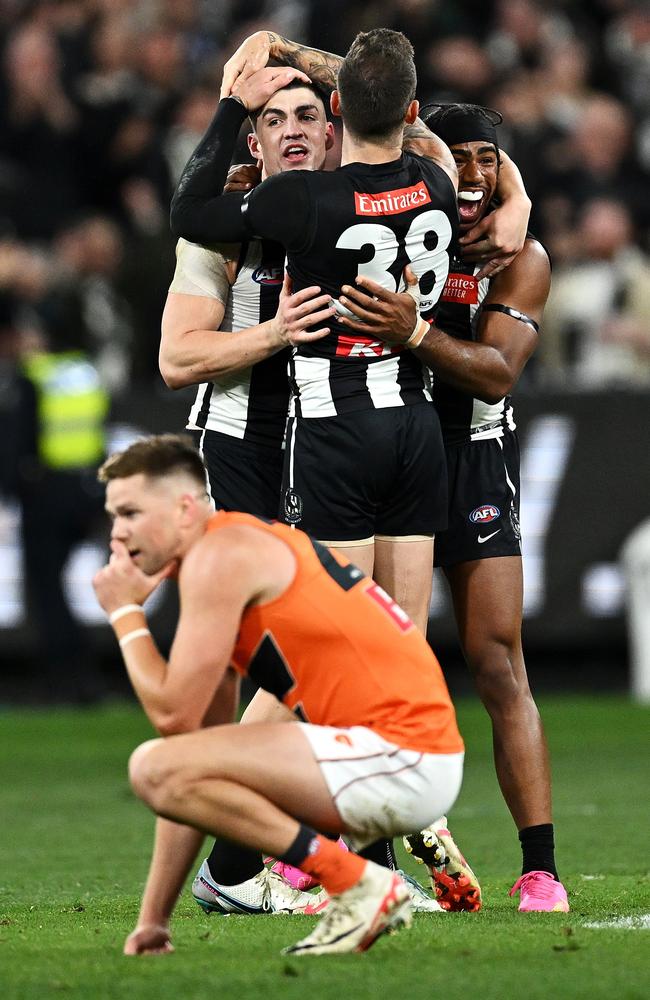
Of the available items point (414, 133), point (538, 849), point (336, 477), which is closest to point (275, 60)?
point (414, 133)

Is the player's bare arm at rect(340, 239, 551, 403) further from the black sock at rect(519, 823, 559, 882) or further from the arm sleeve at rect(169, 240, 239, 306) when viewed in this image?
the black sock at rect(519, 823, 559, 882)

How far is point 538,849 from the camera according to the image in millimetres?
5449

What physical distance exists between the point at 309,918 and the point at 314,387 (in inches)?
65.5

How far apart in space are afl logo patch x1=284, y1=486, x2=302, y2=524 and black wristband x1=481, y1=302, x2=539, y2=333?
0.94 m

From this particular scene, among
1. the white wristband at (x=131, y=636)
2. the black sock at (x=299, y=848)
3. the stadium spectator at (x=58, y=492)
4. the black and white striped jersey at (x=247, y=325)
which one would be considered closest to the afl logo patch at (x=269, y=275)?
the black and white striped jersey at (x=247, y=325)

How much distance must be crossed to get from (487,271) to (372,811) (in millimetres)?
2123

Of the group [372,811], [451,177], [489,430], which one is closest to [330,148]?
[451,177]

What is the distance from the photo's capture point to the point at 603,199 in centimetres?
1303

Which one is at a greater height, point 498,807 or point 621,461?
point 621,461

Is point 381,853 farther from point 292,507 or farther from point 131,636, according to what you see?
point 131,636

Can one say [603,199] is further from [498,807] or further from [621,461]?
[498,807]

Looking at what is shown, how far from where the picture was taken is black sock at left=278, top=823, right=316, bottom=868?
4094 mm

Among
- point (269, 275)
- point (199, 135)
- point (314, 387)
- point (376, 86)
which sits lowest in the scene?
point (314, 387)

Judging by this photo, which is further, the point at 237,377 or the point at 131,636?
the point at 237,377
